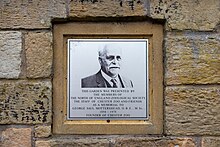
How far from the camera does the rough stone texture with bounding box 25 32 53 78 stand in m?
2.62

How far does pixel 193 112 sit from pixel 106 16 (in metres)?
0.68

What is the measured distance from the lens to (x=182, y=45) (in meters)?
2.62

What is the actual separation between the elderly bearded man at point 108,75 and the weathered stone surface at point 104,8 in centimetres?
20

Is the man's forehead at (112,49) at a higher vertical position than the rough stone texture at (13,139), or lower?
higher

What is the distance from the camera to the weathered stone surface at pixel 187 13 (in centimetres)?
263

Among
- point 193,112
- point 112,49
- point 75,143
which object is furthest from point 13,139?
point 193,112

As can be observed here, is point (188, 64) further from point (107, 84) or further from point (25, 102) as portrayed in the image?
point (25, 102)

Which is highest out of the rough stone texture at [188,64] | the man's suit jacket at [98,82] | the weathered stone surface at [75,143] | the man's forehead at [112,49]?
the man's forehead at [112,49]

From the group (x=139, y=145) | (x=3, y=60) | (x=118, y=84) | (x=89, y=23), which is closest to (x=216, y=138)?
(x=139, y=145)

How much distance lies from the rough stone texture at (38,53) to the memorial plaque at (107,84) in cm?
13

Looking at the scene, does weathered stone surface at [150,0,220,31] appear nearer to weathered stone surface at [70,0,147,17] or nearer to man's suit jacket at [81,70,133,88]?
weathered stone surface at [70,0,147,17]

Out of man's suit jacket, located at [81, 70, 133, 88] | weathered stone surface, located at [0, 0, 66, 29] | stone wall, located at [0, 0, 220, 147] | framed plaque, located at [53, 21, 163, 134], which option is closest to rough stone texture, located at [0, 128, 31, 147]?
stone wall, located at [0, 0, 220, 147]

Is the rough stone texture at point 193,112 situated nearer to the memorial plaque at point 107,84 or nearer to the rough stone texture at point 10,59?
the memorial plaque at point 107,84

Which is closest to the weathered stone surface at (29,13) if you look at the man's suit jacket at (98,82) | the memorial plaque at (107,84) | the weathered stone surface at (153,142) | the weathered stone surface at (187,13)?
the memorial plaque at (107,84)
